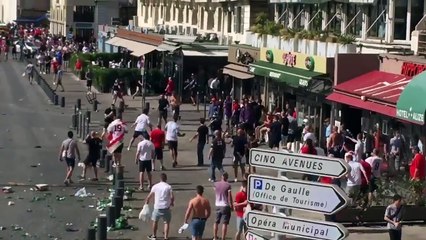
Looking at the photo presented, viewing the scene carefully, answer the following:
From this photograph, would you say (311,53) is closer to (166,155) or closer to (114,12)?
(166,155)

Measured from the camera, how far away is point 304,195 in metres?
10.0

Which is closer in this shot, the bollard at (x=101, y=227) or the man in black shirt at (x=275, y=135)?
the bollard at (x=101, y=227)

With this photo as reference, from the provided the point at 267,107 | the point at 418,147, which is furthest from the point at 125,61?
the point at 418,147

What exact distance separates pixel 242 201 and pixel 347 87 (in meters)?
14.2

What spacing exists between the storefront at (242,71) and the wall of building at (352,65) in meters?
10.3

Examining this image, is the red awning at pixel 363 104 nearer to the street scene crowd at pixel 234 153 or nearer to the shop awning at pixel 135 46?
the street scene crowd at pixel 234 153

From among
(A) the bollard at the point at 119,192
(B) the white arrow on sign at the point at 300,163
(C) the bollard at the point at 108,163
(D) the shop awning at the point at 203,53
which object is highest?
(B) the white arrow on sign at the point at 300,163

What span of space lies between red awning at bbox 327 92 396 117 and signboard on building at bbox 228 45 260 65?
11434 mm

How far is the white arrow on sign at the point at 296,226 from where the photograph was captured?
9820mm

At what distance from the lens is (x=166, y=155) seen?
113ft

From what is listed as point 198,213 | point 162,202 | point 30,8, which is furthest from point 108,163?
point 30,8

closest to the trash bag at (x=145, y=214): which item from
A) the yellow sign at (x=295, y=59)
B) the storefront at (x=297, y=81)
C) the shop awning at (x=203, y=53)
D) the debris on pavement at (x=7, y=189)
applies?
the debris on pavement at (x=7, y=189)

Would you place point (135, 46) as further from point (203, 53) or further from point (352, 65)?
point (352, 65)

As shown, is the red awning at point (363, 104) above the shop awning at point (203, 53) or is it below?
below
